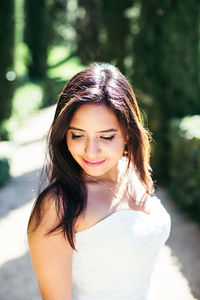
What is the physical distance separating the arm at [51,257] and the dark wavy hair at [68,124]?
1.1 inches

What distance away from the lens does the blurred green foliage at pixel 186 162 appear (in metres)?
5.01

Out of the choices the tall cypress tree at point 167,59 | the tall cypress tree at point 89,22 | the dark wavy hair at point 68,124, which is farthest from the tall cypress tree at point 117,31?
the dark wavy hair at point 68,124

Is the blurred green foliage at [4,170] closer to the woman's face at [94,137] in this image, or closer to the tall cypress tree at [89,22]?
the woman's face at [94,137]

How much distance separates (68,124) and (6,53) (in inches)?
306

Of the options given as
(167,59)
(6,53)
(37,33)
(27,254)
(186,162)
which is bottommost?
(27,254)

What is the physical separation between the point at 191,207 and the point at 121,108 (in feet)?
12.5

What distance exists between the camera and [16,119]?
35.9 feet

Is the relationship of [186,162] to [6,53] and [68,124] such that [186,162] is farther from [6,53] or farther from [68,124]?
[6,53]

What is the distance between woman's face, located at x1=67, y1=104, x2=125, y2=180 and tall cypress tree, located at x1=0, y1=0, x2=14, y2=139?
727cm

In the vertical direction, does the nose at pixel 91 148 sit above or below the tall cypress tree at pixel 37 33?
below

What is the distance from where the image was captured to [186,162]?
534cm

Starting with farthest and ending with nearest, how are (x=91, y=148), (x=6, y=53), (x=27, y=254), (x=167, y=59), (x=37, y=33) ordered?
(x=37, y=33)
(x=6, y=53)
(x=167, y=59)
(x=27, y=254)
(x=91, y=148)

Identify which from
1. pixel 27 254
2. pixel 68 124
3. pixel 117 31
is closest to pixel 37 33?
pixel 117 31

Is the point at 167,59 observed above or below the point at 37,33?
below
